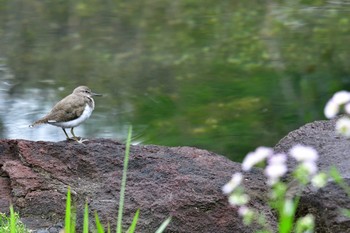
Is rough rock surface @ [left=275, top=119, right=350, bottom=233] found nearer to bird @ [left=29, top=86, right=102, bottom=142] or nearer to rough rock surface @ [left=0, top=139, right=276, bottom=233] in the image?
rough rock surface @ [left=0, top=139, right=276, bottom=233]

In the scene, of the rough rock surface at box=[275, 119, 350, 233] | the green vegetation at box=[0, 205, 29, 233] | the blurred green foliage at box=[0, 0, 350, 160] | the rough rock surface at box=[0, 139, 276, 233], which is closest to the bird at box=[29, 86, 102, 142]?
the rough rock surface at box=[0, 139, 276, 233]

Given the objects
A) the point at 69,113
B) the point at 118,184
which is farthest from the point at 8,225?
the point at 69,113

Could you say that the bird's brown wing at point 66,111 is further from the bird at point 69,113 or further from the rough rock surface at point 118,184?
the rough rock surface at point 118,184

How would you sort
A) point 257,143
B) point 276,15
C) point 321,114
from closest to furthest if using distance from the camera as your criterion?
point 257,143, point 321,114, point 276,15

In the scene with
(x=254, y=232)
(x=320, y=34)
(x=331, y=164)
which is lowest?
(x=320, y=34)

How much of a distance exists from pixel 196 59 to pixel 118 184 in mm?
5410

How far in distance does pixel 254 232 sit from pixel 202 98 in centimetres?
421

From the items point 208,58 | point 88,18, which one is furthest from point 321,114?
point 88,18

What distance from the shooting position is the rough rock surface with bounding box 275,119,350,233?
13.4 ft

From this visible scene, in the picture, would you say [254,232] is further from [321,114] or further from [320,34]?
[320,34]

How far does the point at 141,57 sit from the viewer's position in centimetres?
999

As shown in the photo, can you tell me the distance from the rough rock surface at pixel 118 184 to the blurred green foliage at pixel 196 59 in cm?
215

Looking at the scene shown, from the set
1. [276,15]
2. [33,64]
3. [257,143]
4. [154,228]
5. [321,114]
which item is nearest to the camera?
[154,228]

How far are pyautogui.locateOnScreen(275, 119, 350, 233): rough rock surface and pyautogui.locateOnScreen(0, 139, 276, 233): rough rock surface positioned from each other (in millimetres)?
297
